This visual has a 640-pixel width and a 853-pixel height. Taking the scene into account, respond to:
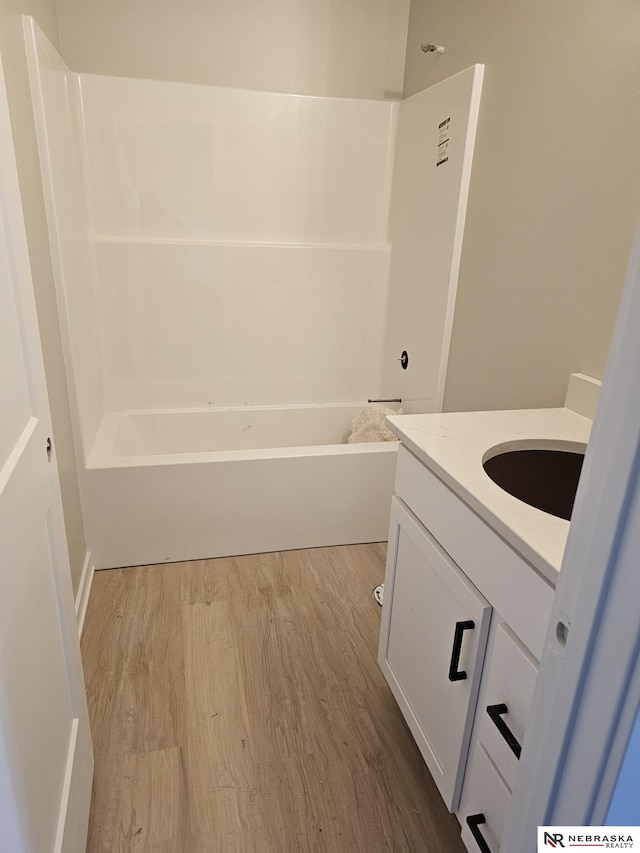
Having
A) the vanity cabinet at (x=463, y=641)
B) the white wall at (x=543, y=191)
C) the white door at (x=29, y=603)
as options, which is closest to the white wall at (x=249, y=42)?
the white wall at (x=543, y=191)

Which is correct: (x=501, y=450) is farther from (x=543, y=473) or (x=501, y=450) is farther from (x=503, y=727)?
(x=503, y=727)

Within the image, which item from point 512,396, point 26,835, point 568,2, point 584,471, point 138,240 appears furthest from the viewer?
point 138,240

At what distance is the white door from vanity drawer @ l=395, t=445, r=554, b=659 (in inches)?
31.0

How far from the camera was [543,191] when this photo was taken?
165 centimetres

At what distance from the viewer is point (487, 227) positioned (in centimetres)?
196

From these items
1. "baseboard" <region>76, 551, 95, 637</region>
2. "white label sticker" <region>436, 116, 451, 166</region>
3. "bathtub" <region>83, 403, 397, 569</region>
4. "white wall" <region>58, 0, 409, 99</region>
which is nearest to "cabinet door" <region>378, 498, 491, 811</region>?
"bathtub" <region>83, 403, 397, 569</region>

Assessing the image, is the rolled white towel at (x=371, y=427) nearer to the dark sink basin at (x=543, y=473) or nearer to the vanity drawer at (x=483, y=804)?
the dark sink basin at (x=543, y=473)

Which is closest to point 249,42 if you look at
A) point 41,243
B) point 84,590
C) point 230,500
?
point 41,243

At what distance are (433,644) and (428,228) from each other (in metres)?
1.78

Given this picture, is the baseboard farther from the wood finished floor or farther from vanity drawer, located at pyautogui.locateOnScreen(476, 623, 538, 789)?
vanity drawer, located at pyautogui.locateOnScreen(476, 623, 538, 789)

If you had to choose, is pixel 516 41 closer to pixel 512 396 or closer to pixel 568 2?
pixel 568 2

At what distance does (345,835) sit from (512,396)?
1330mm

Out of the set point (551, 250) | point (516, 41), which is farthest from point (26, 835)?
point (516, 41)

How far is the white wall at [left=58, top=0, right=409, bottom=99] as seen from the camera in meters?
2.32
